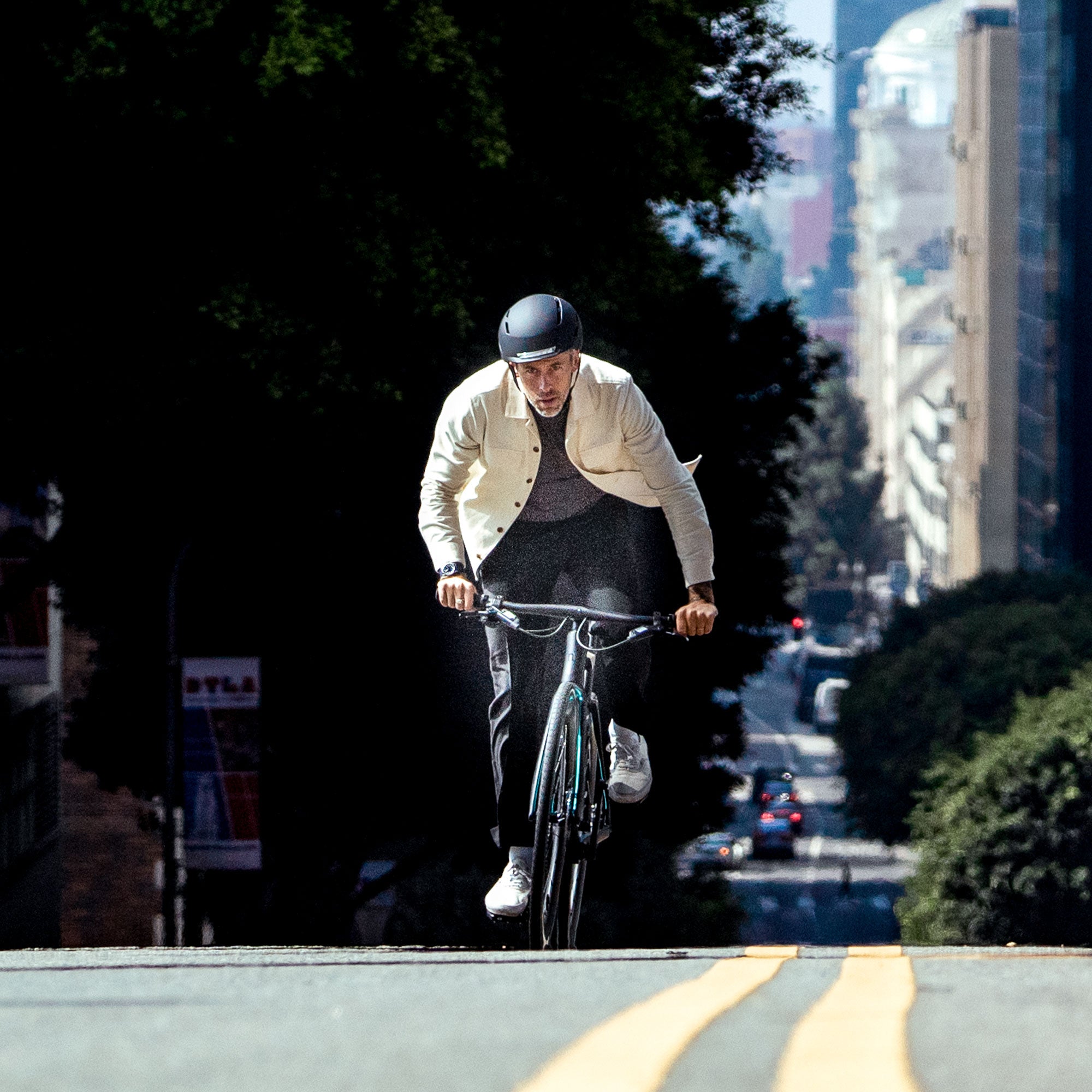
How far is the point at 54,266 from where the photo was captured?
63.3ft

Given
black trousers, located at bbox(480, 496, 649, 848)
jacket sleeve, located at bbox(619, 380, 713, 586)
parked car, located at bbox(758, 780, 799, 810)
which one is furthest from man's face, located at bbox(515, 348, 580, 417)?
parked car, located at bbox(758, 780, 799, 810)

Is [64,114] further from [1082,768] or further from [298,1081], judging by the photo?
[1082,768]

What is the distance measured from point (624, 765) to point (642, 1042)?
151 inches

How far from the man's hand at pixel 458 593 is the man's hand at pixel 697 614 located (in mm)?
678

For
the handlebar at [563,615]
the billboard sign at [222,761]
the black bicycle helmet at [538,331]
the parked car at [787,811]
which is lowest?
the parked car at [787,811]

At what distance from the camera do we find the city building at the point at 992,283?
98750mm

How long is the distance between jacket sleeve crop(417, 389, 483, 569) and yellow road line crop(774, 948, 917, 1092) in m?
2.48

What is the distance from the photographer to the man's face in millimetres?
7344

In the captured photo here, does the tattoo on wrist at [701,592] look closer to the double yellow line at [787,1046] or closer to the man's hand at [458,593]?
the man's hand at [458,593]

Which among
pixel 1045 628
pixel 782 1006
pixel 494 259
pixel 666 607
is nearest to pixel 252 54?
pixel 494 259

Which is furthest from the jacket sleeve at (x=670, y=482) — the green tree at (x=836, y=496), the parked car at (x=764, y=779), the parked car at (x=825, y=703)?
the green tree at (x=836, y=496)

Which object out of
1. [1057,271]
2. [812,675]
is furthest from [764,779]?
[812,675]

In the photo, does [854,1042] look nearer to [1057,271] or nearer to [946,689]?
[946,689]

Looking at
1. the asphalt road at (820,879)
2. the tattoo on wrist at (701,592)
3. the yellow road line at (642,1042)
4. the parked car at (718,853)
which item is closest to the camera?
the yellow road line at (642,1042)
